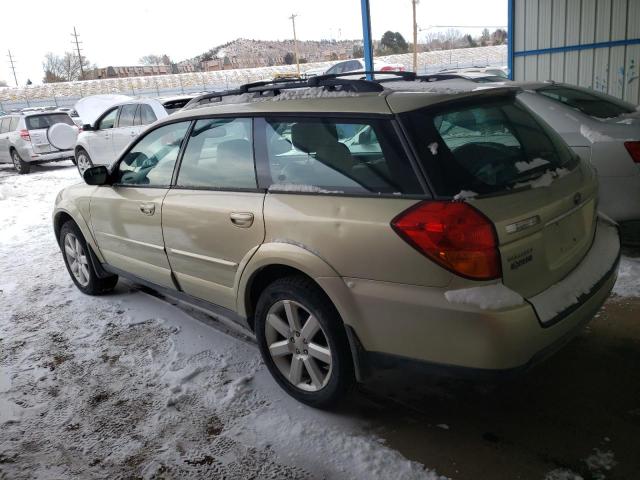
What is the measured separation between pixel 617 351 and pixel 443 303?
170 cm

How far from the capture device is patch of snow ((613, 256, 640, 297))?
156 inches

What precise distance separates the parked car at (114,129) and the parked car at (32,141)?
2.41 meters

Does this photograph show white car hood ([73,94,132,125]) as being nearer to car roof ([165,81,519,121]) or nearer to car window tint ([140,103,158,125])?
car window tint ([140,103,158,125])

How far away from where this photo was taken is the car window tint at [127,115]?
35.0 feet

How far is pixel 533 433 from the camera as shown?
100 inches

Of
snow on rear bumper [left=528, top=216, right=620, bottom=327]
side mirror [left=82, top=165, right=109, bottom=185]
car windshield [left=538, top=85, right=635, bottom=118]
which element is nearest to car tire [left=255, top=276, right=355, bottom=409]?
snow on rear bumper [left=528, top=216, right=620, bottom=327]

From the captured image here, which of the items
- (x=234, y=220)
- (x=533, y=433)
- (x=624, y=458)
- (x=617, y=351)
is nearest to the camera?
(x=624, y=458)

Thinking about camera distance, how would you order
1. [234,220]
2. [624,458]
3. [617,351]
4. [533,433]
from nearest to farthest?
1. [624,458]
2. [533,433]
3. [234,220]
4. [617,351]

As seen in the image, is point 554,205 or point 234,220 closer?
point 554,205

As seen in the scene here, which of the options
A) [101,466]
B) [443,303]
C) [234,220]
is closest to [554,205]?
[443,303]

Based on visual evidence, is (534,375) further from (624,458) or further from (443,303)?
(443,303)

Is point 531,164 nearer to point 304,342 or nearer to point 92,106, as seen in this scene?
point 304,342

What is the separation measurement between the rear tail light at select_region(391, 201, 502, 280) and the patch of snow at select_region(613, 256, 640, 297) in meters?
2.29

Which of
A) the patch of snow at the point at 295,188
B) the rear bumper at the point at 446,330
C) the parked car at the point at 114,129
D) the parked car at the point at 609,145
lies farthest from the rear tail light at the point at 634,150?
the parked car at the point at 114,129
